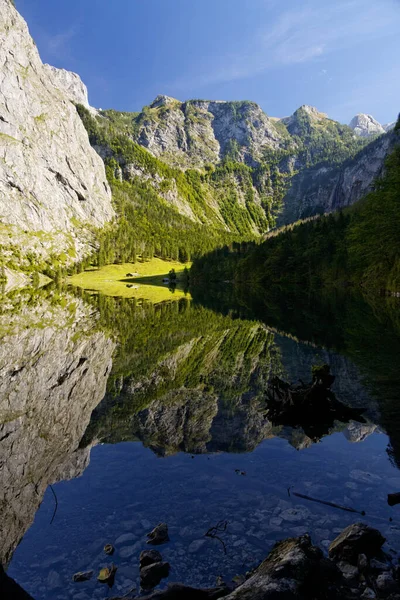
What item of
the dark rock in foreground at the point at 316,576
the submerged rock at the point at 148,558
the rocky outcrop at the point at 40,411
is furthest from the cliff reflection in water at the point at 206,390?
the dark rock in foreground at the point at 316,576

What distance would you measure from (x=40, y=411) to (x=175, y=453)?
7.14 metres

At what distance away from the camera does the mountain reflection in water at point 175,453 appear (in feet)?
27.7

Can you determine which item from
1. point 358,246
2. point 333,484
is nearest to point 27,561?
point 333,484

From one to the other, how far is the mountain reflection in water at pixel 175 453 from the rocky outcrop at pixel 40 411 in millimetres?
67

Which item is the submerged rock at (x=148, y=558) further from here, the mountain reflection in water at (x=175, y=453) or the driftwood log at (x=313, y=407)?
the driftwood log at (x=313, y=407)

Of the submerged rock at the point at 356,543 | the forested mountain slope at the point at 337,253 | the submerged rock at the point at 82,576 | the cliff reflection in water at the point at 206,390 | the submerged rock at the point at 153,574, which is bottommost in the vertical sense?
the cliff reflection in water at the point at 206,390

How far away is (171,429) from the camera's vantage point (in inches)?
621

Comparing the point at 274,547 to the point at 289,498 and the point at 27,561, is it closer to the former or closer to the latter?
the point at 289,498

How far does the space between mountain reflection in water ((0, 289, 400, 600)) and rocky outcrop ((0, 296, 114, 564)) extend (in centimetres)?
7

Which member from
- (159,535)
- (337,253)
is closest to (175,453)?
(159,535)

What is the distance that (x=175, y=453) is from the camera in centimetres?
1368

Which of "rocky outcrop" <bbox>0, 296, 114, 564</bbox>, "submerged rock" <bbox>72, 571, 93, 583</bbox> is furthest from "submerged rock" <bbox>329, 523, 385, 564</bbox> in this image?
"rocky outcrop" <bbox>0, 296, 114, 564</bbox>

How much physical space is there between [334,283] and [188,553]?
353 feet

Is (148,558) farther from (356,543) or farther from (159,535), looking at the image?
(356,543)
